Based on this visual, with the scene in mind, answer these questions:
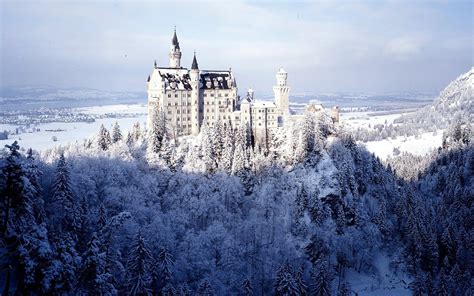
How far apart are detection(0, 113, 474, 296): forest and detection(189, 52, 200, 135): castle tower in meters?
5.18

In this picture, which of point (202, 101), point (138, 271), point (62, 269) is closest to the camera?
point (62, 269)

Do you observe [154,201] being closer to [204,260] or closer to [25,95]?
[204,260]

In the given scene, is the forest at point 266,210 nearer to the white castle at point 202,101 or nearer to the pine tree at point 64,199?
the pine tree at point 64,199

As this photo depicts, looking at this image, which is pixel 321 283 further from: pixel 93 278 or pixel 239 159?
pixel 93 278

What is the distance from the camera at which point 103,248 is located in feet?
166

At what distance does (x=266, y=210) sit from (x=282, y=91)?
33.4m

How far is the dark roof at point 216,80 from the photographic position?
116 m

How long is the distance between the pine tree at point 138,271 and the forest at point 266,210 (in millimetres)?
7668

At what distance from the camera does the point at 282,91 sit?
4601 inches

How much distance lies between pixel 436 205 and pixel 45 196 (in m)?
113

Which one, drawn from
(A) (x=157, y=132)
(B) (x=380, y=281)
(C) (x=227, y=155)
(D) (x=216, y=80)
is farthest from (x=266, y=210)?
(D) (x=216, y=80)

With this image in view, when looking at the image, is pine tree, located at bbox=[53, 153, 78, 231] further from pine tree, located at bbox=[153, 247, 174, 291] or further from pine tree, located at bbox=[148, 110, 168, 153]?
pine tree, located at bbox=[148, 110, 168, 153]

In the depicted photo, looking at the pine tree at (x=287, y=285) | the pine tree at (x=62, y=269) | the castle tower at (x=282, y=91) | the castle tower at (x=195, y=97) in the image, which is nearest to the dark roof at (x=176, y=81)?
the castle tower at (x=195, y=97)

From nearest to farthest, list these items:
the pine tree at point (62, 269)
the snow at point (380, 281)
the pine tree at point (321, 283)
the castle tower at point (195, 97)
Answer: the pine tree at point (62, 269), the pine tree at point (321, 283), the snow at point (380, 281), the castle tower at point (195, 97)
